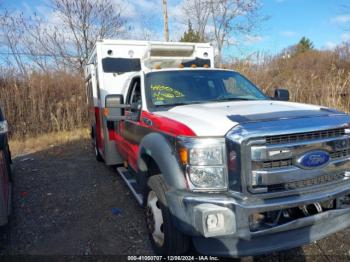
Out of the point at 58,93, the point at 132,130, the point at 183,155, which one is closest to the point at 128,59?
the point at 132,130

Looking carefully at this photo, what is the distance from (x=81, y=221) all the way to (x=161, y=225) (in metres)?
1.69

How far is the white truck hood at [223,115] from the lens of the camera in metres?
2.68

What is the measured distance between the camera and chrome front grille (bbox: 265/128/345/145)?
102 inches

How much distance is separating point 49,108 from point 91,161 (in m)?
6.50

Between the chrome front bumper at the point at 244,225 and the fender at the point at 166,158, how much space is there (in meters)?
0.12

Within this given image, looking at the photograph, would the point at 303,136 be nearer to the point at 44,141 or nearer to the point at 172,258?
the point at 172,258

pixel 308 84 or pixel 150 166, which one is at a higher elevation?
pixel 308 84

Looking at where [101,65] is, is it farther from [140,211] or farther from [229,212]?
[229,212]

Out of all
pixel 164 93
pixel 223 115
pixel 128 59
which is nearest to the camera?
pixel 223 115

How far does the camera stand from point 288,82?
12.1 m

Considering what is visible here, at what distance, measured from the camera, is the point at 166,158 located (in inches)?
115

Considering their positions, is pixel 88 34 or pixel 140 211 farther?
pixel 88 34

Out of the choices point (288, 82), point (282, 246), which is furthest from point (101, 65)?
point (288, 82)

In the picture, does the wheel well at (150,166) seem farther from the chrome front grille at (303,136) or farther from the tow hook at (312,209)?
the tow hook at (312,209)
